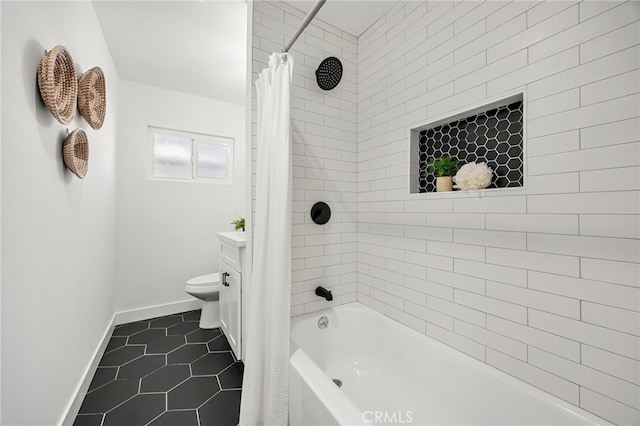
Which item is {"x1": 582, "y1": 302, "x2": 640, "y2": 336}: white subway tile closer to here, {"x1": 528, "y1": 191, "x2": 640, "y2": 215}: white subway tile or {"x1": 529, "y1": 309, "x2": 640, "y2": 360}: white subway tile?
{"x1": 529, "y1": 309, "x2": 640, "y2": 360}: white subway tile

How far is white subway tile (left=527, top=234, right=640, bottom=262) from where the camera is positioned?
841mm

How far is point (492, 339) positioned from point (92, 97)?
8.63 feet

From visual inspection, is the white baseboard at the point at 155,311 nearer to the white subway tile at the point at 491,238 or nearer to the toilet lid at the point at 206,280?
the toilet lid at the point at 206,280

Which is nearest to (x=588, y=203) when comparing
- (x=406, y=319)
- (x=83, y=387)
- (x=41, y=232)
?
(x=406, y=319)

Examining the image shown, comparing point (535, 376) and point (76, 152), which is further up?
point (76, 152)

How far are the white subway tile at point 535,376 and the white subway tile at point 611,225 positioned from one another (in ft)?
1.95

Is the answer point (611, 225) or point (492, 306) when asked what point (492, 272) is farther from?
point (611, 225)

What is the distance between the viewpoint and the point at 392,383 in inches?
61.2

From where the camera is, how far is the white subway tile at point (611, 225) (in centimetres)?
83

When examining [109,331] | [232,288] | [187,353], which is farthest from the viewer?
[109,331]

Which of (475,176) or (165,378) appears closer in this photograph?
(475,176)

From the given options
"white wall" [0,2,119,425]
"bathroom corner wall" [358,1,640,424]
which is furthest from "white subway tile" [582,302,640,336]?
"white wall" [0,2,119,425]

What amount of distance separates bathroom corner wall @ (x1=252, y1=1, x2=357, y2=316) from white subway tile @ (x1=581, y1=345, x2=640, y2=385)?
1303 millimetres

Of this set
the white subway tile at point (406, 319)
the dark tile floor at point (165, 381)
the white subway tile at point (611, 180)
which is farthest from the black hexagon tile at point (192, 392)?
the white subway tile at point (611, 180)
